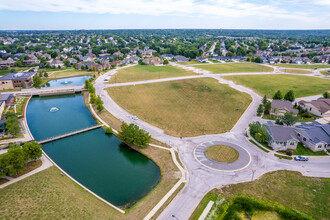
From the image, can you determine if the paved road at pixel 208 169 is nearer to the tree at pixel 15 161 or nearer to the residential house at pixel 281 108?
the residential house at pixel 281 108

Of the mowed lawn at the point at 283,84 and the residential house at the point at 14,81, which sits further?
the mowed lawn at the point at 283,84

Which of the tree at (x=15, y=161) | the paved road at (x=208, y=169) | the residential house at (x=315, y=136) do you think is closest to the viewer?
the paved road at (x=208, y=169)

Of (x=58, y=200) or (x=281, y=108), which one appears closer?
(x=58, y=200)

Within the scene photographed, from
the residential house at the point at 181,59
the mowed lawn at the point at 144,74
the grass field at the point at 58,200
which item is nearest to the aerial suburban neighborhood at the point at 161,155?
the grass field at the point at 58,200

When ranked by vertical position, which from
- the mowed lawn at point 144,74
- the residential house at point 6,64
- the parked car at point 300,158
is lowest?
the parked car at point 300,158

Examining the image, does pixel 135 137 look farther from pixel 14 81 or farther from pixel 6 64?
pixel 6 64

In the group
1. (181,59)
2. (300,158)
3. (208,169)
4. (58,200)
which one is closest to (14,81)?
(58,200)

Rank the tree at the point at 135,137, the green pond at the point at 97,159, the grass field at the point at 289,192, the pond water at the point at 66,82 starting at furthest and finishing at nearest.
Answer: the pond water at the point at 66,82 → the tree at the point at 135,137 → the green pond at the point at 97,159 → the grass field at the point at 289,192
